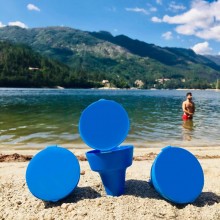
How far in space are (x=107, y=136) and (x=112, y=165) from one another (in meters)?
0.64

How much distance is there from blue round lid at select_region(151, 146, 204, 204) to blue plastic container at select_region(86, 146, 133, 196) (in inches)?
26.9

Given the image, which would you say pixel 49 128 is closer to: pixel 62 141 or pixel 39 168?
pixel 62 141

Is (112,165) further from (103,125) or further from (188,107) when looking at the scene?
(188,107)

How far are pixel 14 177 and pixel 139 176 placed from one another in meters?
3.35

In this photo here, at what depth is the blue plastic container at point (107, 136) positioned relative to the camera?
22.8ft

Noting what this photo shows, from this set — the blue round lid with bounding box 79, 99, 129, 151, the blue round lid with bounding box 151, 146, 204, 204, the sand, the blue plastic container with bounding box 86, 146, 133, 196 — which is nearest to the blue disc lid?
the sand

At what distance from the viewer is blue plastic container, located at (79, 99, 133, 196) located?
6958 millimetres

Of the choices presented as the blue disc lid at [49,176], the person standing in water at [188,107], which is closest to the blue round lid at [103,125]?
the blue disc lid at [49,176]

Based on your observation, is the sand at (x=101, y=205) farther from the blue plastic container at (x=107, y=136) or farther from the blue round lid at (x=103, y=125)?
the blue round lid at (x=103, y=125)

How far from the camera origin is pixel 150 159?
12625 millimetres

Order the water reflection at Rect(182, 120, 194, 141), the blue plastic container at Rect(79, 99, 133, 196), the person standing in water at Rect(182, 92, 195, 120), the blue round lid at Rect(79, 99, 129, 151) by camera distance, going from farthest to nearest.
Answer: the person standing in water at Rect(182, 92, 195, 120), the water reflection at Rect(182, 120, 194, 141), the blue round lid at Rect(79, 99, 129, 151), the blue plastic container at Rect(79, 99, 133, 196)

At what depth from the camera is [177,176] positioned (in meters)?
6.95

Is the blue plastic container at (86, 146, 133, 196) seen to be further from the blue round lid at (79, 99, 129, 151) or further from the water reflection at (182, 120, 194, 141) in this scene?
the water reflection at (182, 120, 194, 141)

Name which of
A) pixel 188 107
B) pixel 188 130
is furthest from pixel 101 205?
pixel 188 107
